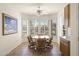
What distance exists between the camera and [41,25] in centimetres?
1190

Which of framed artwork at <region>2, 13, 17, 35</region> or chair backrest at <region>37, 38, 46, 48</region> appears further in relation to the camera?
chair backrest at <region>37, 38, 46, 48</region>

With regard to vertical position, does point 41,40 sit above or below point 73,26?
below

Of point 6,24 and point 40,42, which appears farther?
point 40,42

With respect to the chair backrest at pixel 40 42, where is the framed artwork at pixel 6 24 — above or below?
above

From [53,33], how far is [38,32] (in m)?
1.36

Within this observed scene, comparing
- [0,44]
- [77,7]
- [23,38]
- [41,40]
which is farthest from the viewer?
[23,38]

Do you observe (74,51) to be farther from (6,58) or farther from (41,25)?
(41,25)

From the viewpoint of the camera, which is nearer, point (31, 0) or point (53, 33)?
point (31, 0)

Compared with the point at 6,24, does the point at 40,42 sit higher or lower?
lower

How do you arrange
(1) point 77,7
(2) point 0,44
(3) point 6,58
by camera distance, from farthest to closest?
(2) point 0,44
(1) point 77,7
(3) point 6,58

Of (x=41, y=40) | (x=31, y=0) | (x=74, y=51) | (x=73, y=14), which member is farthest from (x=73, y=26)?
(x=31, y=0)

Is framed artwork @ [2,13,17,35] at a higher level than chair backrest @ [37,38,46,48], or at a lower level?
higher

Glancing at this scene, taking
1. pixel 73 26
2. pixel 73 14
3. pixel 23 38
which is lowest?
pixel 23 38

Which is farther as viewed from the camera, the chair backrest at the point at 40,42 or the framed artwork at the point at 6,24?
the chair backrest at the point at 40,42
